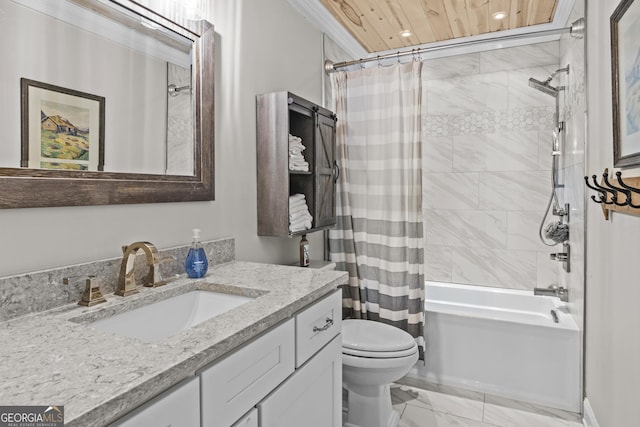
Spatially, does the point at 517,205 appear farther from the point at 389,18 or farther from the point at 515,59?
the point at 389,18

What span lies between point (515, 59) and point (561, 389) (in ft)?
7.69

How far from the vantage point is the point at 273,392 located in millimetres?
1054

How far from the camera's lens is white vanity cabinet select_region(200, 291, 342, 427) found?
87 centimetres

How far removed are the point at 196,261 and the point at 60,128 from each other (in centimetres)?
62

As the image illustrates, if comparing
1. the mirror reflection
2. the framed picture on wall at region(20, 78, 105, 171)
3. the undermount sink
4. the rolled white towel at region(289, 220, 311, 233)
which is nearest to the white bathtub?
the rolled white towel at region(289, 220, 311, 233)

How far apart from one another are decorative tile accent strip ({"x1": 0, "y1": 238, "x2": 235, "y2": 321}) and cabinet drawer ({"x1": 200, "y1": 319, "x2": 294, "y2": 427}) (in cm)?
53

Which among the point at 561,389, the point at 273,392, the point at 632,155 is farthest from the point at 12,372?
the point at 561,389

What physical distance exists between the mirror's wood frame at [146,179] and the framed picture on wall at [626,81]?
5.04ft

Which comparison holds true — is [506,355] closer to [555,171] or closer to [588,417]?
[588,417]

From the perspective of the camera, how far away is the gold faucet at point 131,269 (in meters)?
1.20


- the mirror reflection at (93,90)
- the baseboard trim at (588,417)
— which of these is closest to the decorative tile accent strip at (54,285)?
the mirror reflection at (93,90)

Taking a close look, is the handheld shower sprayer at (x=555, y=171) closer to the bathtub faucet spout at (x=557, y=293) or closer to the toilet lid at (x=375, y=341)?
the bathtub faucet spout at (x=557, y=293)

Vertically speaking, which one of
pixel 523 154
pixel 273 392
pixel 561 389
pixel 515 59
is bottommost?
pixel 561 389

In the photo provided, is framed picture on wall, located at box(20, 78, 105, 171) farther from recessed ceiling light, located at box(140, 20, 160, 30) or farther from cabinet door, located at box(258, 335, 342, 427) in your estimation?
cabinet door, located at box(258, 335, 342, 427)
